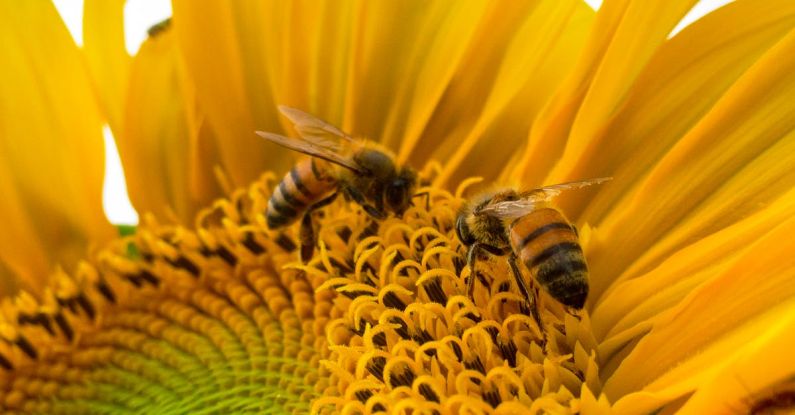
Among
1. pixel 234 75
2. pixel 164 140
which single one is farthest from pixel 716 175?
pixel 164 140

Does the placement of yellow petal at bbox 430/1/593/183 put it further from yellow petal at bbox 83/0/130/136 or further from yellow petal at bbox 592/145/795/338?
yellow petal at bbox 83/0/130/136

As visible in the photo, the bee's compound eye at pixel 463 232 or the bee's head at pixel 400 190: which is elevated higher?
the bee's head at pixel 400 190

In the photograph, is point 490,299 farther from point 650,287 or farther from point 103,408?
point 103,408

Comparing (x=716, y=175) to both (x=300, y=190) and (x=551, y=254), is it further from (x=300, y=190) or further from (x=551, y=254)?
(x=300, y=190)

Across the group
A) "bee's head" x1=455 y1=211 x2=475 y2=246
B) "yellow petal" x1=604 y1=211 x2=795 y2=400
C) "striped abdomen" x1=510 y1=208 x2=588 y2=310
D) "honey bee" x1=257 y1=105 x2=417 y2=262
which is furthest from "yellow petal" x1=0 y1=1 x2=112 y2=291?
"yellow petal" x1=604 y1=211 x2=795 y2=400

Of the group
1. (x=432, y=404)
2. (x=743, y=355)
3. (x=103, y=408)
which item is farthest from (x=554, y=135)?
(x=103, y=408)

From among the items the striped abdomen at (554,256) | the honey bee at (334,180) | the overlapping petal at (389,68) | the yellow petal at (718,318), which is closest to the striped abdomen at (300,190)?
the honey bee at (334,180)

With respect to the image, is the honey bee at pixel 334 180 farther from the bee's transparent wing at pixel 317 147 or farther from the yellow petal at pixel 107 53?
the yellow petal at pixel 107 53
